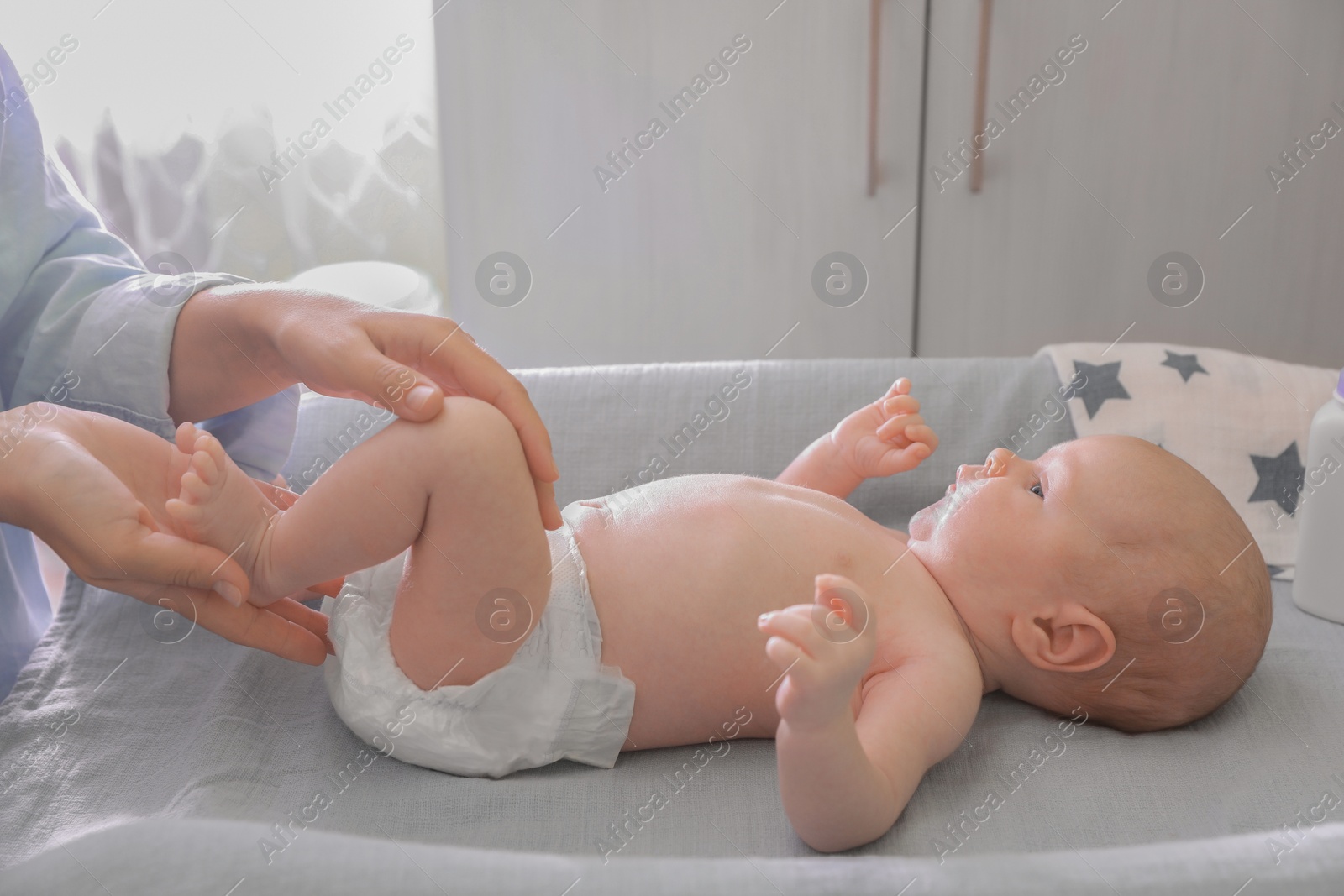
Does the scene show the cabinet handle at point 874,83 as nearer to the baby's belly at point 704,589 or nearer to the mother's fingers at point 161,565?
the baby's belly at point 704,589

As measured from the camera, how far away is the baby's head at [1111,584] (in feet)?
2.99

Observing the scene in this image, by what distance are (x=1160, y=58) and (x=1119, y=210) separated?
0.96 feet

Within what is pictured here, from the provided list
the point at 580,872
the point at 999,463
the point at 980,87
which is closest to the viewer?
the point at 580,872

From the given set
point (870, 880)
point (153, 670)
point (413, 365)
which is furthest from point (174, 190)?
point (870, 880)

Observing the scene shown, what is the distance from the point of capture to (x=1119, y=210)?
2082mm

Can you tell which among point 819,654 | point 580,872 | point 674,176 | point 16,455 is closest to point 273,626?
point 16,455

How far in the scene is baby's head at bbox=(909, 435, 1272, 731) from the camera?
35.9 inches

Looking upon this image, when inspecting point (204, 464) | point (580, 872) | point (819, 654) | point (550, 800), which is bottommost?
point (550, 800)

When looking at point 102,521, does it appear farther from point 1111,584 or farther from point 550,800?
point 1111,584

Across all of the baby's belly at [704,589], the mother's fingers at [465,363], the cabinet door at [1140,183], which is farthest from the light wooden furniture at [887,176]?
the mother's fingers at [465,363]

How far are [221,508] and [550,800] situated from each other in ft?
1.19

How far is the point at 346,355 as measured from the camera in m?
0.78

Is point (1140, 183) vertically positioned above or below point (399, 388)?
below

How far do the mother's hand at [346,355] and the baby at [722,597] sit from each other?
0.03 m
